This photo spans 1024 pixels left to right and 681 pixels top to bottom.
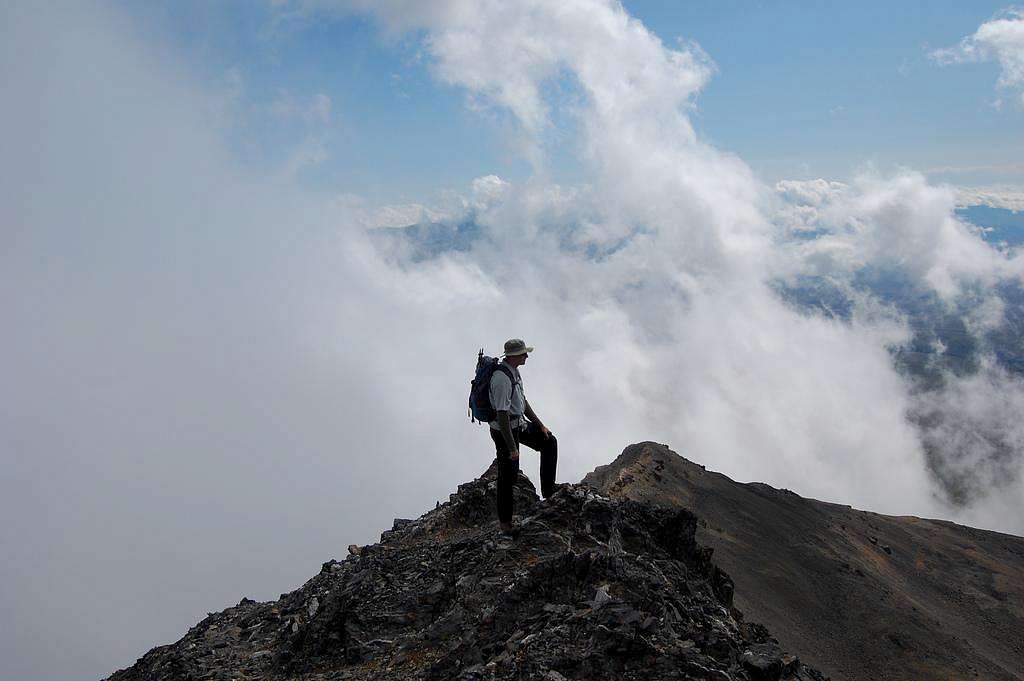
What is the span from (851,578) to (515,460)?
1687 inches

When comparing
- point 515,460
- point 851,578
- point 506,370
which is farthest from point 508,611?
point 851,578

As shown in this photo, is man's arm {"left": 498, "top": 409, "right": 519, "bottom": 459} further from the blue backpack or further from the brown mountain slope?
the brown mountain slope

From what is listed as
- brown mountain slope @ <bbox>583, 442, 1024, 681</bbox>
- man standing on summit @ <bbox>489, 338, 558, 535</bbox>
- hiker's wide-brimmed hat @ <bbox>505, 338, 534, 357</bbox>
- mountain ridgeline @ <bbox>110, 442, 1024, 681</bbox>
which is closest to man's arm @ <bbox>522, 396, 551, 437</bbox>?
man standing on summit @ <bbox>489, 338, 558, 535</bbox>

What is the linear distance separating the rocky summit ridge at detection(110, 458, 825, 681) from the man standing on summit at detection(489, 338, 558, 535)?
41.8 inches

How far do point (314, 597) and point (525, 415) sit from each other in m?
7.10

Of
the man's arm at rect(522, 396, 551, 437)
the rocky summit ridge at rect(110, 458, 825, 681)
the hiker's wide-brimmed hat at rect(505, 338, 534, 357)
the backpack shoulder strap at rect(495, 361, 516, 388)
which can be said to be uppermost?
the hiker's wide-brimmed hat at rect(505, 338, 534, 357)

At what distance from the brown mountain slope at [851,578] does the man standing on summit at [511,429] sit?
1450 cm

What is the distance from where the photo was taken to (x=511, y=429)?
41.5 ft

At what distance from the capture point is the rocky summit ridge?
380 inches

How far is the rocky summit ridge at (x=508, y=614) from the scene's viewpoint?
31.6 feet

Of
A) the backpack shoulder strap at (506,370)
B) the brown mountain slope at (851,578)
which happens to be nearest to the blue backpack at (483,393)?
the backpack shoulder strap at (506,370)

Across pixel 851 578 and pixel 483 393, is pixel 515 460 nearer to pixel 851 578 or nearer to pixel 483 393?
pixel 483 393

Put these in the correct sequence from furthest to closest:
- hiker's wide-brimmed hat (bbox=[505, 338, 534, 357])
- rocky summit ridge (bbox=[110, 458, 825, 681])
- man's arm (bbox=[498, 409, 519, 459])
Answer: hiker's wide-brimmed hat (bbox=[505, 338, 534, 357]) → man's arm (bbox=[498, 409, 519, 459]) → rocky summit ridge (bbox=[110, 458, 825, 681])

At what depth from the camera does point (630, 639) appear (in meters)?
9.55
